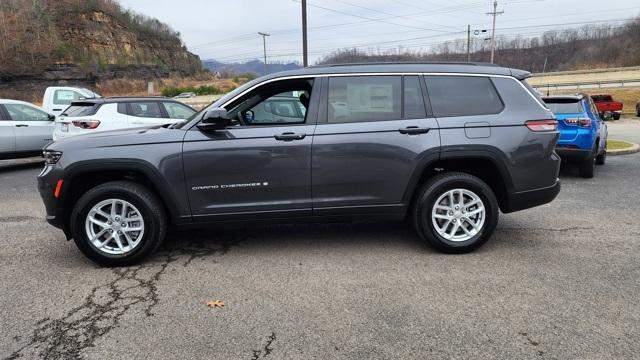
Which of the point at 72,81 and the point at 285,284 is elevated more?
the point at 72,81

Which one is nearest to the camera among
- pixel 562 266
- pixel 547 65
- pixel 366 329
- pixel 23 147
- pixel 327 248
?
pixel 366 329

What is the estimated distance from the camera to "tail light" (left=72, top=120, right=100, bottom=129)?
9.49 meters

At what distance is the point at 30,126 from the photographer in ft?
34.8

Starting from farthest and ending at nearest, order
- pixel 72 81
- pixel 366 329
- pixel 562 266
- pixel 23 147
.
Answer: pixel 72 81 → pixel 23 147 → pixel 562 266 → pixel 366 329

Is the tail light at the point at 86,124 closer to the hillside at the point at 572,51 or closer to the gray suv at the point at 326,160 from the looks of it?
the gray suv at the point at 326,160

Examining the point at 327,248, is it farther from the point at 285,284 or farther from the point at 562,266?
the point at 562,266

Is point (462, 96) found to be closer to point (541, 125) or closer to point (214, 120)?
point (541, 125)

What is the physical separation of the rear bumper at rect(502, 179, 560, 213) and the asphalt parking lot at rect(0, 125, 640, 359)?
0.47 meters

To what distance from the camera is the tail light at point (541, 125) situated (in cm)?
452

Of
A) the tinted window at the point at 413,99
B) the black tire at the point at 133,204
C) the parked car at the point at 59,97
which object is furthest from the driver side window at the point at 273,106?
the parked car at the point at 59,97

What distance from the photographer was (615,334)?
305 centimetres

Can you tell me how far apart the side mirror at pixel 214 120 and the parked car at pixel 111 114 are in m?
5.26

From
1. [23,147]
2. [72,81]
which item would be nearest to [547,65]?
[72,81]

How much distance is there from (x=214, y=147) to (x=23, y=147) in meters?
8.47
